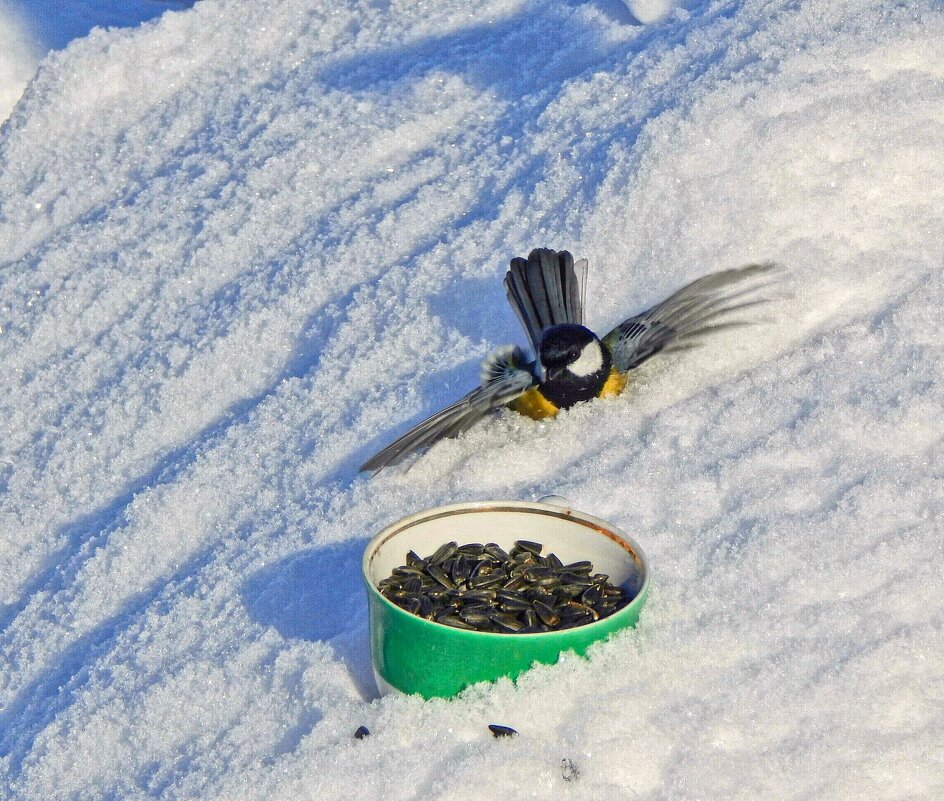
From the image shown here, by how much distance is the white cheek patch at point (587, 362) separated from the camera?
261 cm

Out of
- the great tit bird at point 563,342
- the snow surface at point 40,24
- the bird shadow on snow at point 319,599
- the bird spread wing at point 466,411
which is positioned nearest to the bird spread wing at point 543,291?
the great tit bird at point 563,342

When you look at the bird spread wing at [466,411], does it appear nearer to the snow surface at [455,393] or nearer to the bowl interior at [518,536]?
the snow surface at [455,393]

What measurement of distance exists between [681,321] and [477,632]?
44.1 inches

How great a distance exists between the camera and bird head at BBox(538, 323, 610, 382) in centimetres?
260

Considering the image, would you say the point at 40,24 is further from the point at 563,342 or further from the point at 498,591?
the point at 498,591

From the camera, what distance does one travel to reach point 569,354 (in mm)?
2602

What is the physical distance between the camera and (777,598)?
2.10 m

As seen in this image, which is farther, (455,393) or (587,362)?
(455,393)

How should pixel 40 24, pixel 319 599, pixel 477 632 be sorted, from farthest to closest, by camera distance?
pixel 40 24 → pixel 319 599 → pixel 477 632

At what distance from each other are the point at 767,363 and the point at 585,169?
91 cm

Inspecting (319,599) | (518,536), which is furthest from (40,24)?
(518,536)

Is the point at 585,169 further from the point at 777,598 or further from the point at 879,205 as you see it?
the point at 777,598

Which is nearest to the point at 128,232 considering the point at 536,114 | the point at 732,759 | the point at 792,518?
the point at 536,114

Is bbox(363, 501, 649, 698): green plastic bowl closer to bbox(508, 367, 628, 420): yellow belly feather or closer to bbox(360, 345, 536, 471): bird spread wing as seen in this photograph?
bbox(360, 345, 536, 471): bird spread wing
